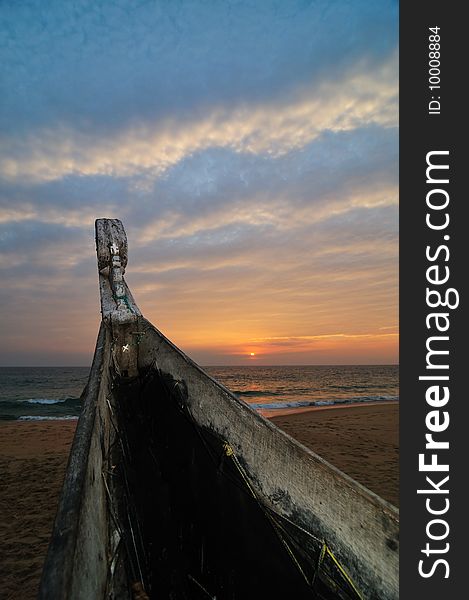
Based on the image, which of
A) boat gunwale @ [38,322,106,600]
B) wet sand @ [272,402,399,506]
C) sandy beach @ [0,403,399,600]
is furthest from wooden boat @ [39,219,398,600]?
wet sand @ [272,402,399,506]

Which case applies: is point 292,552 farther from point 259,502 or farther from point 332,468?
point 332,468

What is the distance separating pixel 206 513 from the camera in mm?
2186

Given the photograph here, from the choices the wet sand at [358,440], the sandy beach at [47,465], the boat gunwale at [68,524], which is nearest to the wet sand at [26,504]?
the sandy beach at [47,465]

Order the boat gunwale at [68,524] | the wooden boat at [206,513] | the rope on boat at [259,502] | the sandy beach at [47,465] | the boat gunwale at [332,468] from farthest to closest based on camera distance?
the sandy beach at [47,465]
the rope on boat at [259,502]
the boat gunwale at [332,468]
the wooden boat at [206,513]
the boat gunwale at [68,524]

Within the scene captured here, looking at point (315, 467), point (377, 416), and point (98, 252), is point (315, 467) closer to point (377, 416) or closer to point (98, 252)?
point (98, 252)

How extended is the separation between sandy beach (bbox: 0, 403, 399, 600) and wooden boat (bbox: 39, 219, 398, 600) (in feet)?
7.26

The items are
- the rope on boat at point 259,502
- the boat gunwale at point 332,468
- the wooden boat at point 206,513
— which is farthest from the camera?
the rope on boat at point 259,502

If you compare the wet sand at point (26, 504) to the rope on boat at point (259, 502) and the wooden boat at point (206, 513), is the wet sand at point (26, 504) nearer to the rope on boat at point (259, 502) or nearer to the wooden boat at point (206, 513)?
the wooden boat at point (206, 513)

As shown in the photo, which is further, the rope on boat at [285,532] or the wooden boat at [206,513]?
the rope on boat at [285,532]

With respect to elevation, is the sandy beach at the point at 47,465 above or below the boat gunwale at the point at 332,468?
below

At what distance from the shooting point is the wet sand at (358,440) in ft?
22.9

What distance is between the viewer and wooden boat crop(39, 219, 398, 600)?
1.42m

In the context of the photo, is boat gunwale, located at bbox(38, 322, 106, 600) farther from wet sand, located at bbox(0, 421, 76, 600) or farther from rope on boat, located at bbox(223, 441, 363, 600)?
wet sand, located at bbox(0, 421, 76, 600)

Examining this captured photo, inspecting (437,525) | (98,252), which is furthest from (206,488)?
(98,252)
